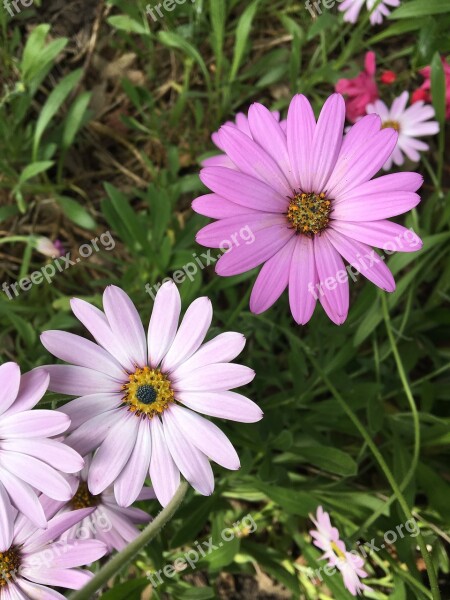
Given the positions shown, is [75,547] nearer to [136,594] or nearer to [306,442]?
[136,594]

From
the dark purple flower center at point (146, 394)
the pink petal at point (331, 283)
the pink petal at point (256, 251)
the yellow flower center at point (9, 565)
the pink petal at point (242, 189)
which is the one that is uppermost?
the pink petal at point (242, 189)

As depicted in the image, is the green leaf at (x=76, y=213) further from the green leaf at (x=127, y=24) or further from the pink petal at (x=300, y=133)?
the pink petal at (x=300, y=133)

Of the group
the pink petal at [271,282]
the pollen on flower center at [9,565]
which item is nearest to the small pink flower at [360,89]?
the pink petal at [271,282]

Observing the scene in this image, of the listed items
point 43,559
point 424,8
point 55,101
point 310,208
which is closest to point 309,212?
point 310,208

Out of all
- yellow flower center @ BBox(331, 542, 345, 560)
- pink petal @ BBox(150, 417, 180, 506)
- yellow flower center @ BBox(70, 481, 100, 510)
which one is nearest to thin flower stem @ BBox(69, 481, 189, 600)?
pink petal @ BBox(150, 417, 180, 506)

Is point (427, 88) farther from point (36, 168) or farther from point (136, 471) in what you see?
point (136, 471)

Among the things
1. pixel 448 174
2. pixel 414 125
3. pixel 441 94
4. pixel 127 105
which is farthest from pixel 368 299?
pixel 127 105
